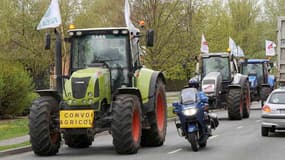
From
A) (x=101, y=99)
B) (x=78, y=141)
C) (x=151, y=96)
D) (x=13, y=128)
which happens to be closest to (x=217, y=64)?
(x=13, y=128)

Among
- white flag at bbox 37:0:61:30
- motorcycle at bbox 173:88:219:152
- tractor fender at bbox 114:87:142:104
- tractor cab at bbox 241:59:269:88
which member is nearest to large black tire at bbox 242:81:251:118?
tractor cab at bbox 241:59:269:88

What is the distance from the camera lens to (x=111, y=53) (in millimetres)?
17469

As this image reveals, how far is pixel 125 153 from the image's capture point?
16062mm

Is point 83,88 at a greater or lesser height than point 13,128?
greater

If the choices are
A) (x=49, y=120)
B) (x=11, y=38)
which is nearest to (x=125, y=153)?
(x=49, y=120)

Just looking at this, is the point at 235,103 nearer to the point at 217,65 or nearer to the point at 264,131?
the point at 217,65

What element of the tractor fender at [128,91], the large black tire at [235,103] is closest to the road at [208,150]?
the tractor fender at [128,91]

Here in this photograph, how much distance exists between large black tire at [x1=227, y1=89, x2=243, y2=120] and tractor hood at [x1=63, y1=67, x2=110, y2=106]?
12473 mm

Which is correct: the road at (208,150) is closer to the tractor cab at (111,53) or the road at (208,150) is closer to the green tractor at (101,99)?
the green tractor at (101,99)

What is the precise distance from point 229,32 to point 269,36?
10.2 metres

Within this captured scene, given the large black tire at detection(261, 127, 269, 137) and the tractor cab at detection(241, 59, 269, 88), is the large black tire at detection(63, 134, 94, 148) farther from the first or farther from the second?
the tractor cab at detection(241, 59, 269, 88)

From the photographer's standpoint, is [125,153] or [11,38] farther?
[11,38]

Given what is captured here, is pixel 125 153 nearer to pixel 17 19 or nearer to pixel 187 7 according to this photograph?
pixel 187 7

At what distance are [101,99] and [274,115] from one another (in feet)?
21.5
